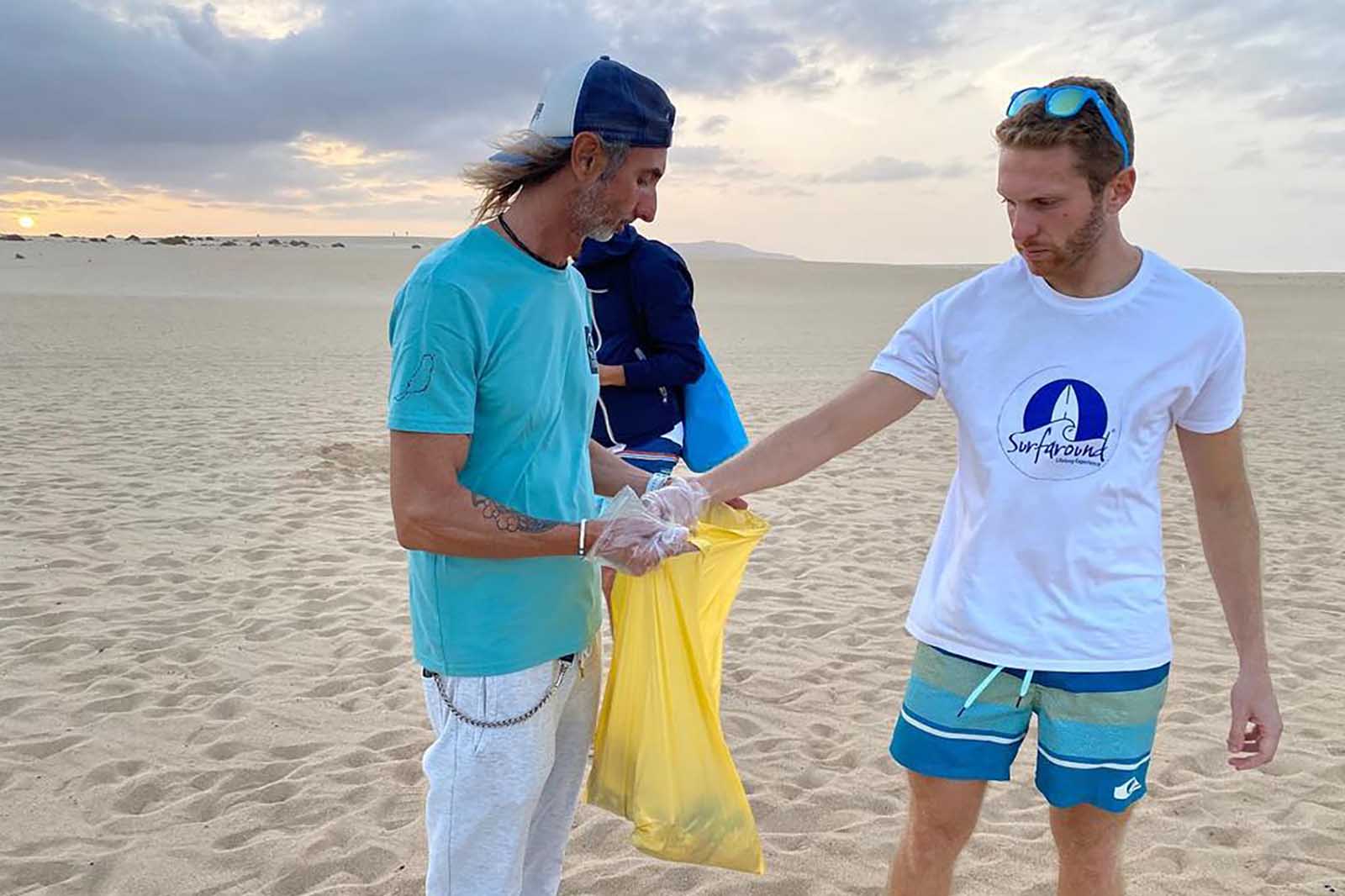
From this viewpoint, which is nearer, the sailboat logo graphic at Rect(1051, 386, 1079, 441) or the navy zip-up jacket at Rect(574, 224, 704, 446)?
the sailboat logo graphic at Rect(1051, 386, 1079, 441)

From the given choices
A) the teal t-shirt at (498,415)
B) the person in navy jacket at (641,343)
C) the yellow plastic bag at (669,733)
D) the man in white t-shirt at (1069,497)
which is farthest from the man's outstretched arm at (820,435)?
the person in navy jacket at (641,343)

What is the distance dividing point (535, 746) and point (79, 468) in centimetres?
854

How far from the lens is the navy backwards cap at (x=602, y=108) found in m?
2.14

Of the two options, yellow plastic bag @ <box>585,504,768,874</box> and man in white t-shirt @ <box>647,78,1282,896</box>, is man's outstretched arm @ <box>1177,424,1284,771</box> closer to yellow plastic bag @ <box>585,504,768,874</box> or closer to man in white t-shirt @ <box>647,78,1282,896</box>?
man in white t-shirt @ <box>647,78,1282,896</box>

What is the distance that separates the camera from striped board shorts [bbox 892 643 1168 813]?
223 cm

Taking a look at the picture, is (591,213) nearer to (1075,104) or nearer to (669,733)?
(1075,104)

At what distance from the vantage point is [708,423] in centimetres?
387

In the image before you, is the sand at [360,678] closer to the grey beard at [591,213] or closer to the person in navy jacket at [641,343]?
the person in navy jacket at [641,343]

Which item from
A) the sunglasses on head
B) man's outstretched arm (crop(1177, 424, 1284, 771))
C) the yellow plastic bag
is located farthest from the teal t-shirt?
man's outstretched arm (crop(1177, 424, 1284, 771))

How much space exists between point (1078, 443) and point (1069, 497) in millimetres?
111

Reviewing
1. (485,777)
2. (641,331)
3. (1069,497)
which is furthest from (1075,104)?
(641,331)

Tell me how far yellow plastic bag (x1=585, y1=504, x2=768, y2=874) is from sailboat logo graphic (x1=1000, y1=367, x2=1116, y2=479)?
815 mm

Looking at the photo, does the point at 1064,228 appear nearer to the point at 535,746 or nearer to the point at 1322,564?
the point at 535,746

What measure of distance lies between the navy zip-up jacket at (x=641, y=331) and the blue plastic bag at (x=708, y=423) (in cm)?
5
